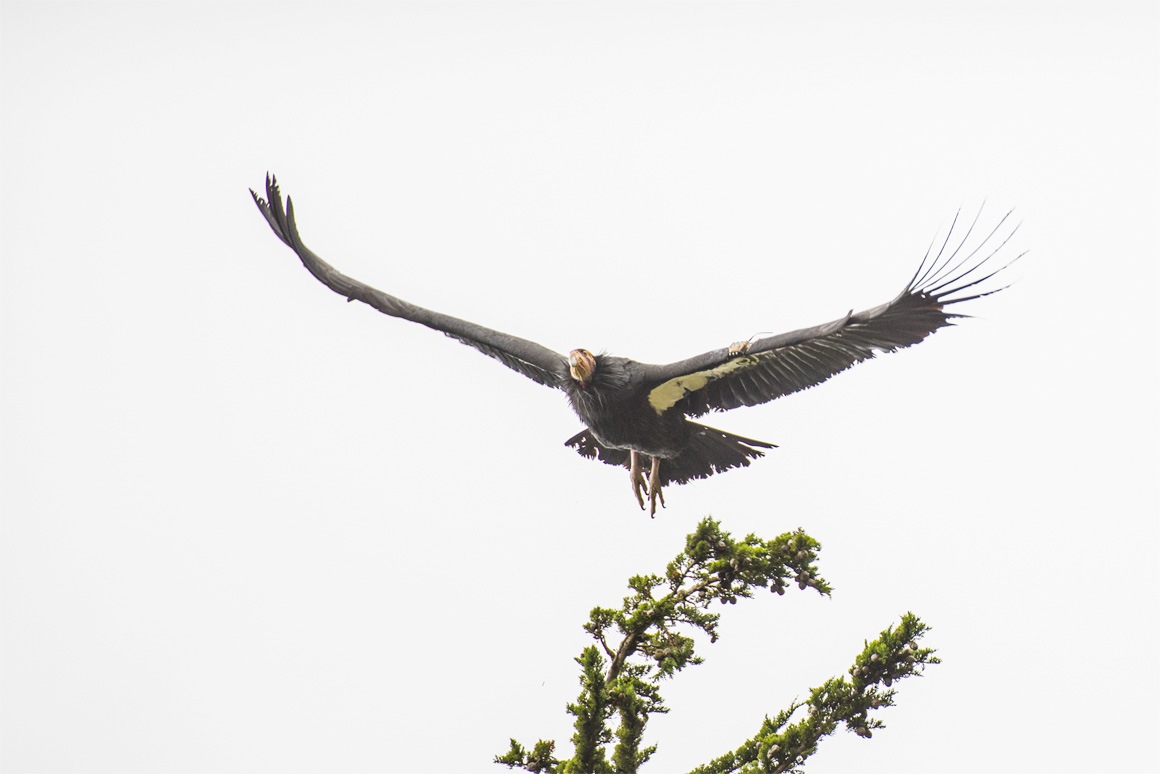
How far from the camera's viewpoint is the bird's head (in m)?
8.38

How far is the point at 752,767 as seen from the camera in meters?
6.45

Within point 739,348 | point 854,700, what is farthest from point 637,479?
point 854,700

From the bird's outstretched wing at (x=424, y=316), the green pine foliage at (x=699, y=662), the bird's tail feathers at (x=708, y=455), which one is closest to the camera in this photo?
the green pine foliage at (x=699, y=662)

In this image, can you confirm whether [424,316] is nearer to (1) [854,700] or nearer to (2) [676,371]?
(2) [676,371]

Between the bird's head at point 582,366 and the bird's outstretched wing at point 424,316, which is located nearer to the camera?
the bird's head at point 582,366

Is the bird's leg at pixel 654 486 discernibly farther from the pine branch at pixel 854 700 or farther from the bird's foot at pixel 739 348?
the pine branch at pixel 854 700

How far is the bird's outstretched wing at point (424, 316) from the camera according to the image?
9039 mm

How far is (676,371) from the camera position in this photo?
8.08 metres

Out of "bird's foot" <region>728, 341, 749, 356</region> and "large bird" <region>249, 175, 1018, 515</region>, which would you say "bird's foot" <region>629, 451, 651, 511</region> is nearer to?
"large bird" <region>249, 175, 1018, 515</region>

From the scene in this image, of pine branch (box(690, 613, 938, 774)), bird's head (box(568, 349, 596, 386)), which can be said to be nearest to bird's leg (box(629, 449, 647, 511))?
bird's head (box(568, 349, 596, 386))

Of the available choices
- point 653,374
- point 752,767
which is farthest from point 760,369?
point 752,767

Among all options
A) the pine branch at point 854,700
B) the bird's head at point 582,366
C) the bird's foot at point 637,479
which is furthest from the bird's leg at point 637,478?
the pine branch at point 854,700

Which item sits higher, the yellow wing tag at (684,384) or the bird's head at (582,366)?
the bird's head at (582,366)

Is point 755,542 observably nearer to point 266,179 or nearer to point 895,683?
point 895,683
